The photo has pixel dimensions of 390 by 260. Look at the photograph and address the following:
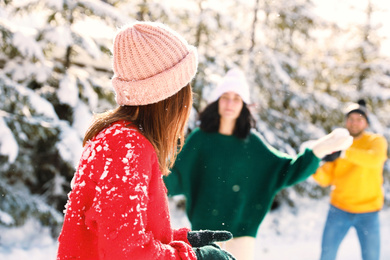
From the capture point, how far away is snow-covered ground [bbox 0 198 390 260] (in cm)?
511

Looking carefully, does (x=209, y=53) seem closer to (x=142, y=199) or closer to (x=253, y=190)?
(x=253, y=190)

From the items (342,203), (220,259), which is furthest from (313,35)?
(220,259)

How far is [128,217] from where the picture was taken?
108cm

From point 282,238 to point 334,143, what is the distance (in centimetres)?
476

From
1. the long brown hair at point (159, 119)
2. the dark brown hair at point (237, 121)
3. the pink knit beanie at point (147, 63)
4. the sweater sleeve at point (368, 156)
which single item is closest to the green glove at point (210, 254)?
the long brown hair at point (159, 119)

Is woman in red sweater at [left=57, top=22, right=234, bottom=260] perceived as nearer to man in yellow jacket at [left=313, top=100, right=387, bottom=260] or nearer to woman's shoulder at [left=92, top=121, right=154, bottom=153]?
woman's shoulder at [left=92, top=121, right=154, bottom=153]

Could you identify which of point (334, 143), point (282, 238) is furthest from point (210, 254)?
point (282, 238)

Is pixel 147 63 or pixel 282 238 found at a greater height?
pixel 147 63

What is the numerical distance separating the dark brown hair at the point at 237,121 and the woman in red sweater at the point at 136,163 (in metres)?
2.00

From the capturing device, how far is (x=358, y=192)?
4.16 m

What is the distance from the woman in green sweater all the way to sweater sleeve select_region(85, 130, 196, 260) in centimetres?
220

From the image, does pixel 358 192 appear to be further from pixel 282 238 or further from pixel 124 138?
pixel 124 138

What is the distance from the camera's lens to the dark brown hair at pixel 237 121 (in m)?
3.44

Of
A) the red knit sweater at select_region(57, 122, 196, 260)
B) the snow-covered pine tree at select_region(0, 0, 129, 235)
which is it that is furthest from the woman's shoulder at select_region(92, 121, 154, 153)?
the snow-covered pine tree at select_region(0, 0, 129, 235)
